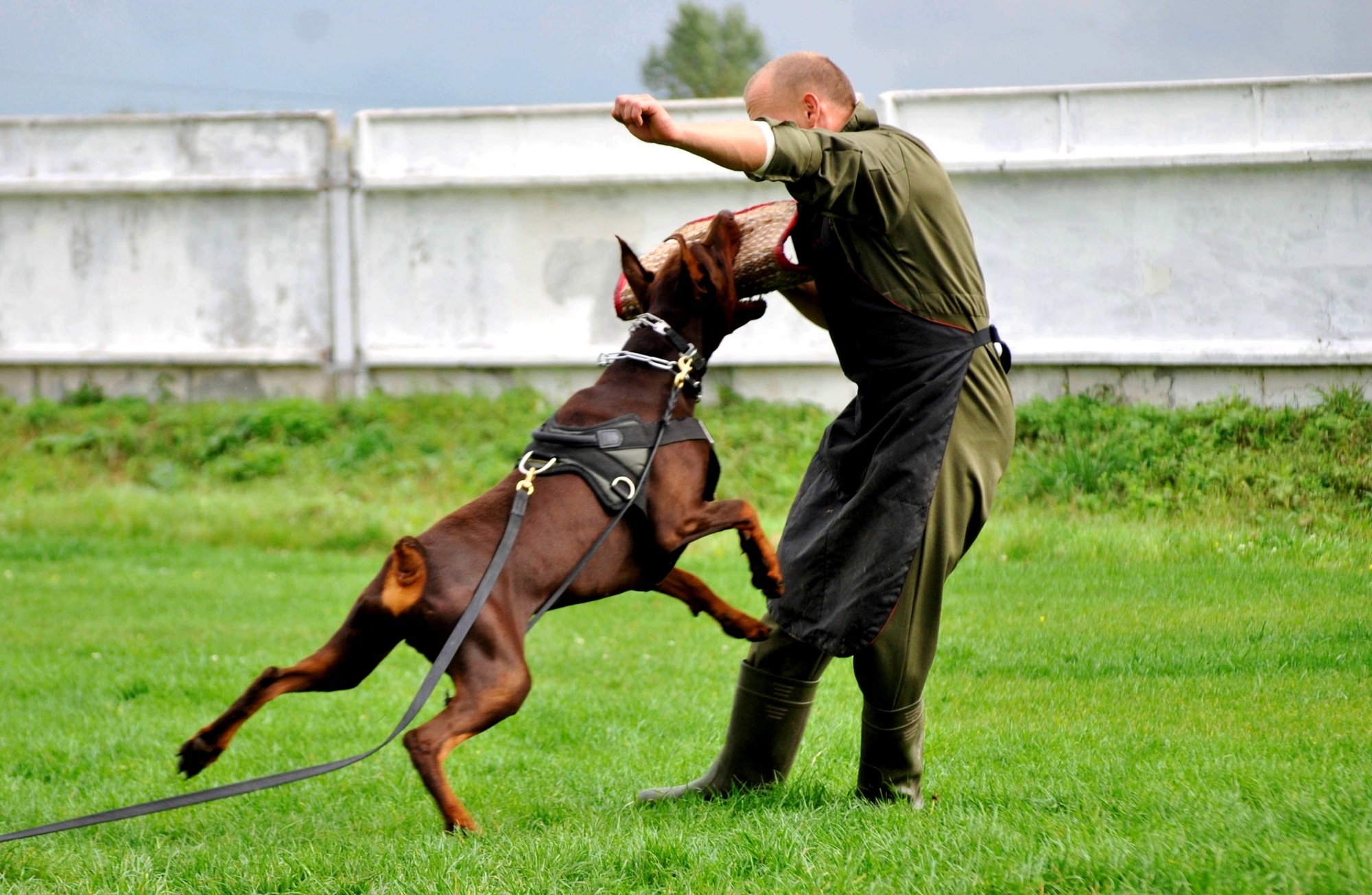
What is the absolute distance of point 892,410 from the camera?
3.47 metres

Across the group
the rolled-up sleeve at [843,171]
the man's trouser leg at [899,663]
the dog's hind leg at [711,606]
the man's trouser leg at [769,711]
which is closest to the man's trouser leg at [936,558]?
the man's trouser leg at [899,663]

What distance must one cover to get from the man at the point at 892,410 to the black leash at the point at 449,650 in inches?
22.2

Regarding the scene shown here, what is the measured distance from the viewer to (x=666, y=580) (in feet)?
12.6

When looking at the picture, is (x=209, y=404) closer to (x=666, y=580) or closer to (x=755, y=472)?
(x=755, y=472)

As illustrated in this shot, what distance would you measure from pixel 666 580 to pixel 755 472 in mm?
7823

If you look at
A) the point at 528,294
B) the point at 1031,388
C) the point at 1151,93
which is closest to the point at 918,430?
the point at 1031,388

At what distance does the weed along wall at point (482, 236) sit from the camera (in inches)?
432

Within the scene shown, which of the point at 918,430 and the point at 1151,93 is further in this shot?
the point at 1151,93

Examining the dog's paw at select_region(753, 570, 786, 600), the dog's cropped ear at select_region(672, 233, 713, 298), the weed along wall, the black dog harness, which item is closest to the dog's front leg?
the dog's paw at select_region(753, 570, 786, 600)

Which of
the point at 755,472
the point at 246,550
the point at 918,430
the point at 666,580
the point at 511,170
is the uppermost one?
the point at 511,170

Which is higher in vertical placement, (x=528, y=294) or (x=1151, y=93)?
Result: (x=1151, y=93)

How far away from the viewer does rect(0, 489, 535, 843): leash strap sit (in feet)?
9.90

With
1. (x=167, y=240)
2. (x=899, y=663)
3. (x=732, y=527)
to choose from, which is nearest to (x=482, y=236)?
(x=167, y=240)

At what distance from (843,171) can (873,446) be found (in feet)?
2.86
